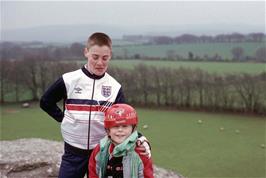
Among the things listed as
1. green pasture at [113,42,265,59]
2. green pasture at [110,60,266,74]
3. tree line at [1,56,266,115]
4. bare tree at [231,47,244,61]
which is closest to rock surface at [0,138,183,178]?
tree line at [1,56,266,115]

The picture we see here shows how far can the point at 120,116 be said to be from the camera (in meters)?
2.74

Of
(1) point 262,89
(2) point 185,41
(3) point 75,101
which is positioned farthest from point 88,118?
(2) point 185,41

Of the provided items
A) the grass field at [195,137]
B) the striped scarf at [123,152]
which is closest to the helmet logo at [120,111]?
the striped scarf at [123,152]

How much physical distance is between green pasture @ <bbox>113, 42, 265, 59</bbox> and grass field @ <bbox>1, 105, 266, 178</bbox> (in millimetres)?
24800

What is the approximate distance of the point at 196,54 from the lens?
49406 mm

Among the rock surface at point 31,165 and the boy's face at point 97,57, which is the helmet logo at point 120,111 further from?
the rock surface at point 31,165

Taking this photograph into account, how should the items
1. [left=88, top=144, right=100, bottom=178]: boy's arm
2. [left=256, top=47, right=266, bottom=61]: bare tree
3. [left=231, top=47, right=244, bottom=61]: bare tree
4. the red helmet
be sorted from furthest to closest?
[left=231, top=47, right=244, bottom=61]: bare tree → [left=256, top=47, right=266, bottom=61]: bare tree → [left=88, top=144, right=100, bottom=178]: boy's arm → the red helmet

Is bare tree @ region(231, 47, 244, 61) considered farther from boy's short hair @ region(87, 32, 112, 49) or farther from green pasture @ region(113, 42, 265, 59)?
boy's short hair @ region(87, 32, 112, 49)

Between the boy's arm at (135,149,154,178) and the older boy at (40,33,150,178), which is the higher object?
the older boy at (40,33,150,178)

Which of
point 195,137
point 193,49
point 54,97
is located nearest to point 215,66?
point 193,49

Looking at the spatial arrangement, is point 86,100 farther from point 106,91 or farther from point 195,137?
point 195,137

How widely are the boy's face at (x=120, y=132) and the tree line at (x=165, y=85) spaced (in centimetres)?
1936

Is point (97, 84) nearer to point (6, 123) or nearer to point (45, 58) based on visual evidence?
point (6, 123)

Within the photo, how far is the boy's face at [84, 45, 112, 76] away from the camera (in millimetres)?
3016
